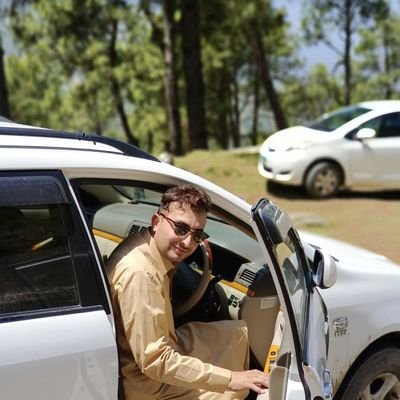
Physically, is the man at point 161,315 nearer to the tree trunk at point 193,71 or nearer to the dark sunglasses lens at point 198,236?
the dark sunglasses lens at point 198,236

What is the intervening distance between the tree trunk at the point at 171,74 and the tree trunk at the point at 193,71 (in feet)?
3.22

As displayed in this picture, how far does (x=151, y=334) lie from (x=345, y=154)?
28.6 feet

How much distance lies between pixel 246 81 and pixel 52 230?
3651cm

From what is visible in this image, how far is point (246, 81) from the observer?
124 feet

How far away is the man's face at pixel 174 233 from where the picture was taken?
2.37m

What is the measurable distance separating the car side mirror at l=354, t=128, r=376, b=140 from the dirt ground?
1183 millimetres

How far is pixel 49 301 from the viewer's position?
6.95ft

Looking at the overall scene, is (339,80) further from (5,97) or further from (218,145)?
(5,97)

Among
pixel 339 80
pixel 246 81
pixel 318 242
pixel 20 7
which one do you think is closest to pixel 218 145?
pixel 246 81

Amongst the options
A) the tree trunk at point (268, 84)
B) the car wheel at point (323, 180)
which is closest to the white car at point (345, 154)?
the car wheel at point (323, 180)

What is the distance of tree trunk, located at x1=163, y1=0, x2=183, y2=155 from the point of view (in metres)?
16.4

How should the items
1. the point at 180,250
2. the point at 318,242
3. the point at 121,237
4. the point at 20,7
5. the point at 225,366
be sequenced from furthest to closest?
the point at 20,7 < the point at 318,242 < the point at 121,237 < the point at 225,366 < the point at 180,250

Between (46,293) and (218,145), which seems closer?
(46,293)

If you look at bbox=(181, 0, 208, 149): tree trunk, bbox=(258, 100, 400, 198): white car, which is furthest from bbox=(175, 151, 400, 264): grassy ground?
bbox=(181, 0, 208, 149): tree trunk
